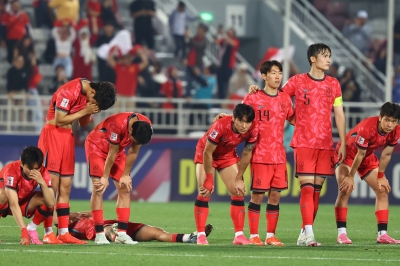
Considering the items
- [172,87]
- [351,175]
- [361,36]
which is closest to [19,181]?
[351,175]

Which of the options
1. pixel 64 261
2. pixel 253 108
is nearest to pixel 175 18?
pixel 253 108

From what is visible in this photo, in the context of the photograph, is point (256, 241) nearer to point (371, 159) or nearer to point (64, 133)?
point (371, 159)

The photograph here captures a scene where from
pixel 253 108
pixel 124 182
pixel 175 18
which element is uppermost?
pixel 175 18

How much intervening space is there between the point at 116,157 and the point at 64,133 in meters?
0.67

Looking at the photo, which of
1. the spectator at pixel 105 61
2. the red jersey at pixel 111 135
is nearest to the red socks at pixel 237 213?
the red jersey at pixel 111 135

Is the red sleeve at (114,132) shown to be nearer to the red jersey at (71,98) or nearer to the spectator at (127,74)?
the red jersey at (71,98)

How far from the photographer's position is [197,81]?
22.8 meters

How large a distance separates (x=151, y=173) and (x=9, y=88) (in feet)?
15.6

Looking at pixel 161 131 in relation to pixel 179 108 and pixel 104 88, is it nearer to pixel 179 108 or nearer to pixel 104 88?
pixel 179 108

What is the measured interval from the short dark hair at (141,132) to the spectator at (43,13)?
47.8 feet

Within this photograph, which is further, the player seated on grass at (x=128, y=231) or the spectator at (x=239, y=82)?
the spectator at (x=239, y=82)

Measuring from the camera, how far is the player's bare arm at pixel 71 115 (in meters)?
10.4

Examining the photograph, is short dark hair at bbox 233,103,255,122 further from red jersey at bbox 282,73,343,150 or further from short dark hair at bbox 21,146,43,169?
short dark hair at bbox 21,146,43,169

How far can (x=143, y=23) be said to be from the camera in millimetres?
23781
